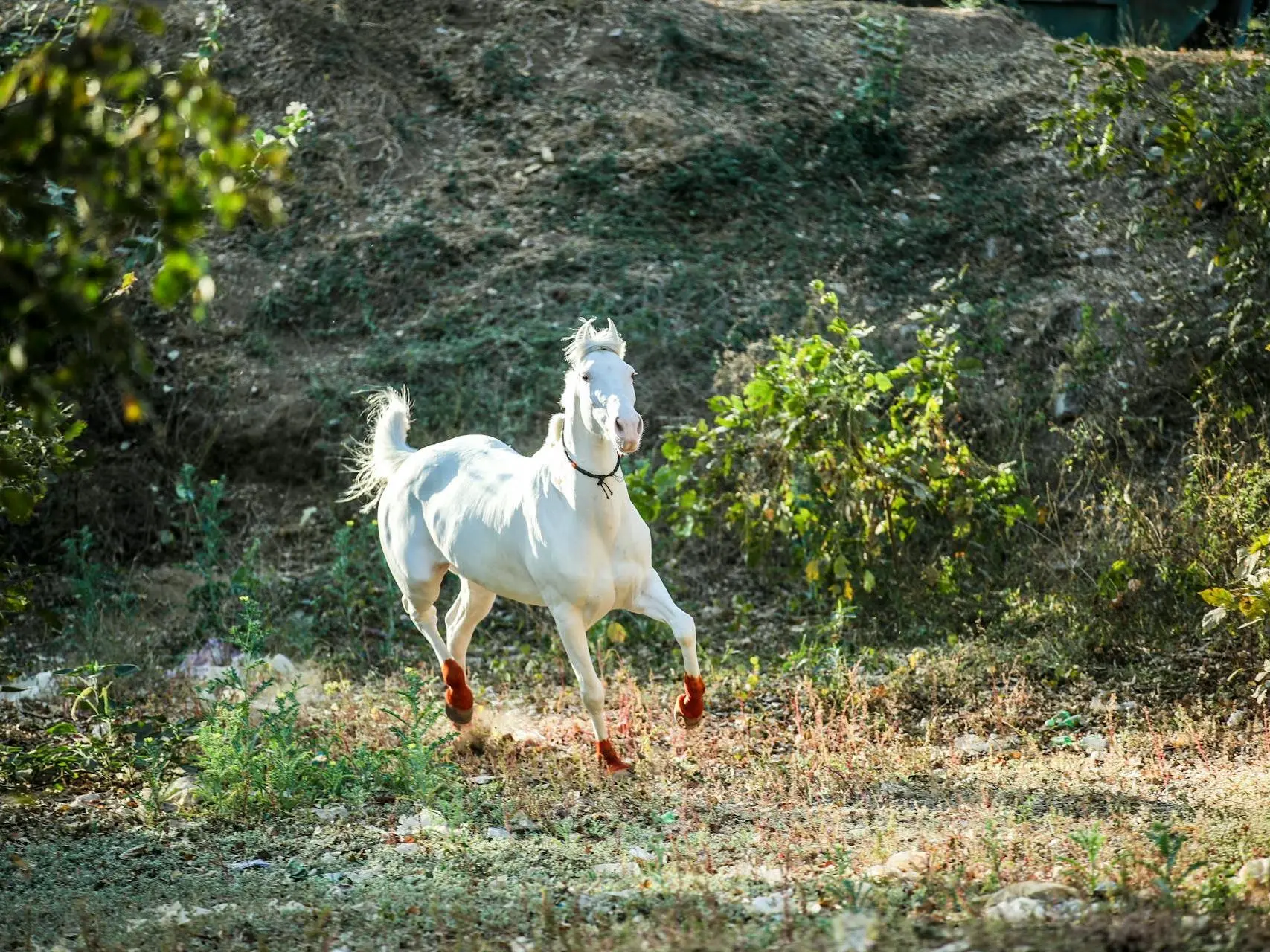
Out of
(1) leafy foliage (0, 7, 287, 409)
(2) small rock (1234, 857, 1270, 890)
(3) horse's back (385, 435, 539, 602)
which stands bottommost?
(2) small rock (1234, 857, 1270, 890)

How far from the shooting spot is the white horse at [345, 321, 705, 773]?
5.51 m

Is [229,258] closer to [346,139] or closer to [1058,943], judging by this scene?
[346,139]

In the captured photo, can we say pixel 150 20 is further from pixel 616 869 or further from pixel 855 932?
pixel 616 869

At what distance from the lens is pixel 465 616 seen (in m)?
6.75

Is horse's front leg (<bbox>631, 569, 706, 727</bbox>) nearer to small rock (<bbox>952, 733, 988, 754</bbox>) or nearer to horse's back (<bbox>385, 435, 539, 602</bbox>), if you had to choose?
horse's back (<bbox>385, 435, 539, 602</bbox>)

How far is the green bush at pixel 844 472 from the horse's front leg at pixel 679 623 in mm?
2150

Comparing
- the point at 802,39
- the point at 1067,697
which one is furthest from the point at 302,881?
the point at 802,39

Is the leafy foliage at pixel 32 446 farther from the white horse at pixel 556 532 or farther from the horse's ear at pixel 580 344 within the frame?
the horse's ear at pixel 580 344

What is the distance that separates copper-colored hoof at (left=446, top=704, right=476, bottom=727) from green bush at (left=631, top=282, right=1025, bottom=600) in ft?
7.10

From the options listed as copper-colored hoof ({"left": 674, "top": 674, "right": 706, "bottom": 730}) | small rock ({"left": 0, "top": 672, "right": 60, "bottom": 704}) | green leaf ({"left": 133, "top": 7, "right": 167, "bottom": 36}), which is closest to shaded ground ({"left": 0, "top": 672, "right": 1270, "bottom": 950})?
copper-colored hoof ({"left": 674, "top": 674, "right": 706, "bottom": 730})

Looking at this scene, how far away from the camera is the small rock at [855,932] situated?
345 centimetres

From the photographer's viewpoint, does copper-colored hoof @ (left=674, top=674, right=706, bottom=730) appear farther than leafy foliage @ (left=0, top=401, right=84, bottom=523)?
Yes

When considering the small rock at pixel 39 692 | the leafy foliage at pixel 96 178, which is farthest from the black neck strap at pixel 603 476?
the small rock at pixel 39 692

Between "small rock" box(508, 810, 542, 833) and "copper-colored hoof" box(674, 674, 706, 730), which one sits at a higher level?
"copper-colored hoof" box(674, 674, 706, 730)
